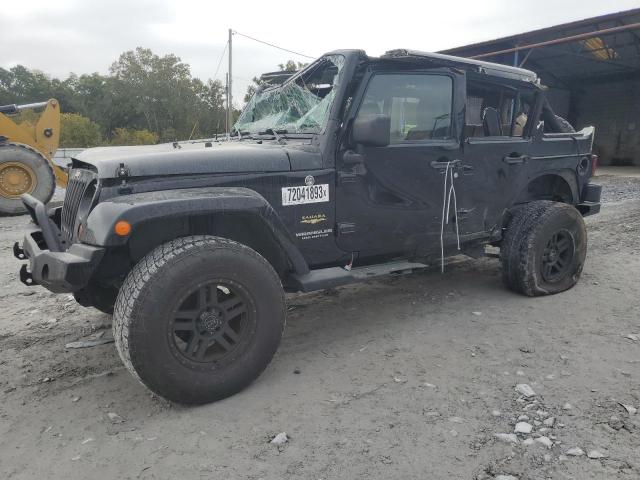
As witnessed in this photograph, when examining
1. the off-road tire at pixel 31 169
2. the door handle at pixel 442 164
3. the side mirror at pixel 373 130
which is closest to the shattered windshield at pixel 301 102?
the side mirror at pixel 373 130

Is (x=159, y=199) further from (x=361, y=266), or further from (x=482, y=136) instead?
(x=482, y=136)

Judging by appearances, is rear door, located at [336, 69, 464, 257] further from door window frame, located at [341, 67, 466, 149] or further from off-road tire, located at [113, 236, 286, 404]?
off-road tire, located at [113, 236, 286, 404]

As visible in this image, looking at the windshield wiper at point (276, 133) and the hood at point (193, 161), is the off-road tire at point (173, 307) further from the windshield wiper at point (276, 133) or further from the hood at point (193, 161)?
the windshield wiper at point (276, 133)

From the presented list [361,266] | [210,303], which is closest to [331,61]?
[361,266]

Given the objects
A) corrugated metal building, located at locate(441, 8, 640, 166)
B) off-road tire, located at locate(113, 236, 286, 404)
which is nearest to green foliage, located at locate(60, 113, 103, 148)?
corrugated metal building, located at locate(441, 8, 640, 166)

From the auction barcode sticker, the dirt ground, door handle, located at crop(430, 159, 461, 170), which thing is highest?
door handle, located at crop(430, 159, 461, 170)

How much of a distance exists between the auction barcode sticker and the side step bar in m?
0.47

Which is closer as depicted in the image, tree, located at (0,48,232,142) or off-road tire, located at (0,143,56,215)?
off-road tire, located at (0,143,56,215)

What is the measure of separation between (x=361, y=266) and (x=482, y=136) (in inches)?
61.9

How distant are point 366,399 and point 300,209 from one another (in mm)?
1235

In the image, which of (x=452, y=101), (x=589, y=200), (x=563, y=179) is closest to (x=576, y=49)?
(x=589, y=200)

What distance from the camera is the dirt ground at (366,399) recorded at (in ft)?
7.65

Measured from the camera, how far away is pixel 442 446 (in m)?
2.44

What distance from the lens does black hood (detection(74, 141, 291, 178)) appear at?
2789 mm
